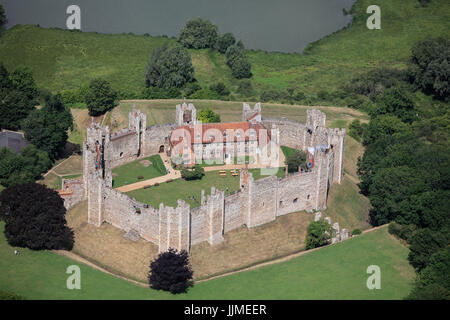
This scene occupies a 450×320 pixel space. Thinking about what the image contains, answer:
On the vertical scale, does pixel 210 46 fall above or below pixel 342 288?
above

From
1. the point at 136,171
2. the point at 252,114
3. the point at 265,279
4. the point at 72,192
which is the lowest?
the point at 265,279

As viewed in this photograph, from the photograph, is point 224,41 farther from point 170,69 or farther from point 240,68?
point 170,69

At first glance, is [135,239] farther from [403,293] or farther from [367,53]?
[367,53]

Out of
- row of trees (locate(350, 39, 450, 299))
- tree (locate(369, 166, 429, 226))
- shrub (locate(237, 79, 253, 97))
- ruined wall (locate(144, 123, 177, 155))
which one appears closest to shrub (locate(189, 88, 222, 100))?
shrub (locate(237, 79, 253, 97))

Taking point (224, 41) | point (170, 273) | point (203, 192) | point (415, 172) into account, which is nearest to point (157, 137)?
point (203, 192)

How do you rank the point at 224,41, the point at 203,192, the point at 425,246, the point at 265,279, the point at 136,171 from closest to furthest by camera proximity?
the point at 265,279, the point at 425,246, the point at 203,192, the point at 136,171, the point at 224,41

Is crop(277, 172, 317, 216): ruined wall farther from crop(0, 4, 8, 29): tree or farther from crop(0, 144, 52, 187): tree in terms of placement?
crop(0, 4, 8, 29): tree

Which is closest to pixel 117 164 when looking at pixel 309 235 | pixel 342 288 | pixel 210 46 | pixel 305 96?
pixel 309 235

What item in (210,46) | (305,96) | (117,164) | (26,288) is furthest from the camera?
(210,46)

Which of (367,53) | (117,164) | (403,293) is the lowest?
(403,293)
